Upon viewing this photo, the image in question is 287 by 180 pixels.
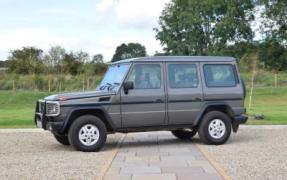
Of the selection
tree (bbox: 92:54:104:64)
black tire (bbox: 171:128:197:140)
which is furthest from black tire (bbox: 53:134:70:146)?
tree (bbox: 92:54:104:64)

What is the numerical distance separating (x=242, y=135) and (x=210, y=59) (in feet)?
9.45

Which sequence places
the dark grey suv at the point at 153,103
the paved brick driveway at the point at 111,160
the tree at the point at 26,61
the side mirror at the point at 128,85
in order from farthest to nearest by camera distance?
Result: the tree at the point at 26,61 → the side mirror at the point at 128,85 → the dark grey suv at the point at 153,103 → the paved brick driveway at the point at 111,160

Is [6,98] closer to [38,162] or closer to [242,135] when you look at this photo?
[242,135]

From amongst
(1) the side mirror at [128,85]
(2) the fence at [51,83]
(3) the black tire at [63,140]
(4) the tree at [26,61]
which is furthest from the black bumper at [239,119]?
(4) the tree at [26,61]

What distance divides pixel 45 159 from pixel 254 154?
4.07 metres

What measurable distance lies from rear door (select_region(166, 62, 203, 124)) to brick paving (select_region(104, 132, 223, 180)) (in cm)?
69

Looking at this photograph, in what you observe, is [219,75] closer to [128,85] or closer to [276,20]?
[128,85]

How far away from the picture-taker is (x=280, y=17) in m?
50.4

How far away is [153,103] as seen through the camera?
13.6m

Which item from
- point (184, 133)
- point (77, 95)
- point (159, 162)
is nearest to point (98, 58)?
point (184, 133)

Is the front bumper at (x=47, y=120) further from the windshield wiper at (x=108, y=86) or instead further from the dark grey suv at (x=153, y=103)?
the windshield wiper at (x=108, y=86)

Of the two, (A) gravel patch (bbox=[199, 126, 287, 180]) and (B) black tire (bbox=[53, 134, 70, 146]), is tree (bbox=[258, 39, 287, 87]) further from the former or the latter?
(B) black tire (bbox=[53, 134, 70, 146])

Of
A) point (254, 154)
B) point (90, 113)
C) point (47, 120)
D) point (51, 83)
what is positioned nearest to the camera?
point (254, 154)

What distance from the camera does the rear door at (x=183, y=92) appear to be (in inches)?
542
